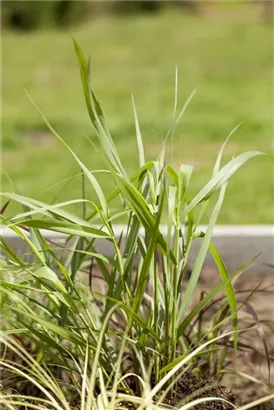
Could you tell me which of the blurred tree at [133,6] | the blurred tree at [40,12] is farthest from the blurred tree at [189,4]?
the blurred tree at [40,12]

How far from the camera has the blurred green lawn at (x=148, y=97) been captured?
5953 millimetres

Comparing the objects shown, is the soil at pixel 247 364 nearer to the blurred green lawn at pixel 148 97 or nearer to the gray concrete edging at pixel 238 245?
the gray concrete edging at pixel 238 245

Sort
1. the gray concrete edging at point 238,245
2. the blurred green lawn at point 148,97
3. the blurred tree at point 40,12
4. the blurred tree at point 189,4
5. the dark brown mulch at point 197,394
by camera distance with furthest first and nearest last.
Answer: the blurred tree at point 189,4 → the blurred tree at point 40,12 → the blurred green lawn at point 148,97 → the gray concrete edging at point 238,245 → the dark brown mulch at point 197,394

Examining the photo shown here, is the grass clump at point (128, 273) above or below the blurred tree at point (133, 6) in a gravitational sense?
below

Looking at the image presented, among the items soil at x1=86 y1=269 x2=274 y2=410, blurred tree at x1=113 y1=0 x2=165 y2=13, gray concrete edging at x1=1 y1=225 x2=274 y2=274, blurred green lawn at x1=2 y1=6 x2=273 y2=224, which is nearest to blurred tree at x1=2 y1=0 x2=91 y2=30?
blurred green lawn at x1=2 y1=6 x2=273 y2=224

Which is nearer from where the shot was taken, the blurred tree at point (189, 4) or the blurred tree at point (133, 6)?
the blurred tree at point (189, 4)

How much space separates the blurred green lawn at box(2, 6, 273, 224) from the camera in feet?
19.5

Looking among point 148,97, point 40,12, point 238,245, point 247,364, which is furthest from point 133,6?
point 247,364

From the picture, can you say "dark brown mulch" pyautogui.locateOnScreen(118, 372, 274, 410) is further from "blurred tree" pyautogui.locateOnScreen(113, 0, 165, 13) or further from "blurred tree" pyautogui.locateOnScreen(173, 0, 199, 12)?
"blurred tree" pyautogui.locateOnScreen(113, 0, 165, 13)

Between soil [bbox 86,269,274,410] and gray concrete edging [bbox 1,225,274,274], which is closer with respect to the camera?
soil [bbox 86,269,274,410]

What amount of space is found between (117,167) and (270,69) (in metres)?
9.47

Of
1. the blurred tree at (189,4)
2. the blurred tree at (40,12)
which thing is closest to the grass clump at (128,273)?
the blurred tree at (40,12)

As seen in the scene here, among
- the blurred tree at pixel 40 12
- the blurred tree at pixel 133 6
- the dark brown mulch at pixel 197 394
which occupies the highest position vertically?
the blurred tree at pixel 133 6

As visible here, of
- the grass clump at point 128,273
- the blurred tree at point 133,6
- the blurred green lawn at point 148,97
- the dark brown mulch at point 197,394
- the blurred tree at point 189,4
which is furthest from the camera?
the blurred tree at point 133,6
